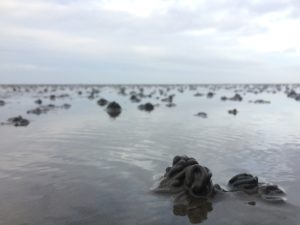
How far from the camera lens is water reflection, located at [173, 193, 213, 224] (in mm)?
9672

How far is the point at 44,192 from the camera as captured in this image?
1125 centimetres

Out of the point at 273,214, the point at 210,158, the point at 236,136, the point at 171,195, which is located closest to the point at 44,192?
the point at 171,195

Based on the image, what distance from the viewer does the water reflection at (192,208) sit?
9.67m

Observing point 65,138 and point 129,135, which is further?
point 129,135

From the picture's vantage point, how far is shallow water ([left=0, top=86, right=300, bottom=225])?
9.64m

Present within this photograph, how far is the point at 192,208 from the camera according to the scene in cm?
1023

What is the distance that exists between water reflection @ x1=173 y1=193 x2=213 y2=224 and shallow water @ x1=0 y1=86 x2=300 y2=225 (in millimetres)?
94

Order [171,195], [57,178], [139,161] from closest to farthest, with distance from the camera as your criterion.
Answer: [171,195] → [57,178] → [139,161]

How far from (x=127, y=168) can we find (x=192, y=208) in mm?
4265

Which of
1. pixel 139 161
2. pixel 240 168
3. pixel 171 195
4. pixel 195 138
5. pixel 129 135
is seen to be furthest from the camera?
pixel 129 135

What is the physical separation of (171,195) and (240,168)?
401cm

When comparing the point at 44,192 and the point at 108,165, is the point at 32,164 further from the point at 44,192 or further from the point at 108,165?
the point at 44,192

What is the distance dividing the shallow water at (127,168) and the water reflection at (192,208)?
0.31 ft

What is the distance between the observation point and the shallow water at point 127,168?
31.6 feet
